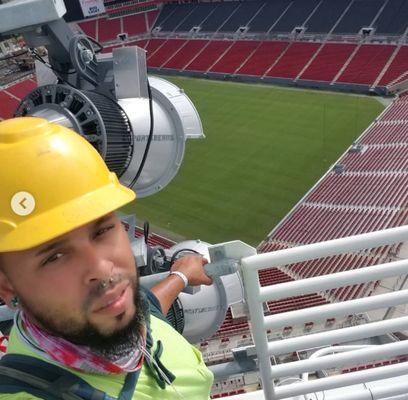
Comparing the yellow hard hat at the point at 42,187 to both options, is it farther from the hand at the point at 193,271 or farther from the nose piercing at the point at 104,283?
the hand at the point at 193,271

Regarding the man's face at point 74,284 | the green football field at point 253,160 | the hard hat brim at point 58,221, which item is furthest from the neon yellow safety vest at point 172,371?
the green football field at point 253,160

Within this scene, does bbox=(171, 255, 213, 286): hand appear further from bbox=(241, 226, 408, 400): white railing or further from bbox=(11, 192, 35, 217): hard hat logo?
bbox=(11, 192, 35, 217): hard hat logo

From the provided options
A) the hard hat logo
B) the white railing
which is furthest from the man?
the white railing

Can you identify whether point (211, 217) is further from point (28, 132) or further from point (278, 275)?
point (28, 132)

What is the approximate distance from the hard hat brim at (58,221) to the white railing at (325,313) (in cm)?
67

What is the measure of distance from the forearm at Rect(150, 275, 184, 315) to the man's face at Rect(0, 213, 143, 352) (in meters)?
0.92

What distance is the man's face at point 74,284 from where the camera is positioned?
4.94 feet

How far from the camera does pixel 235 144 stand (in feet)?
77.8

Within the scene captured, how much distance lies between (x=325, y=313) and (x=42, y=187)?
4.59 ft

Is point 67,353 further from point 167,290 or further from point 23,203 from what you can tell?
point 167,290

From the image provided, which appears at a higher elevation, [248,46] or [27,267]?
[248,46]

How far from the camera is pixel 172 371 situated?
197 centimetres

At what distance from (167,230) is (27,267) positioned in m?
16.5

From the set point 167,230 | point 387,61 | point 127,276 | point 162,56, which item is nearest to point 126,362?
point 127,276
